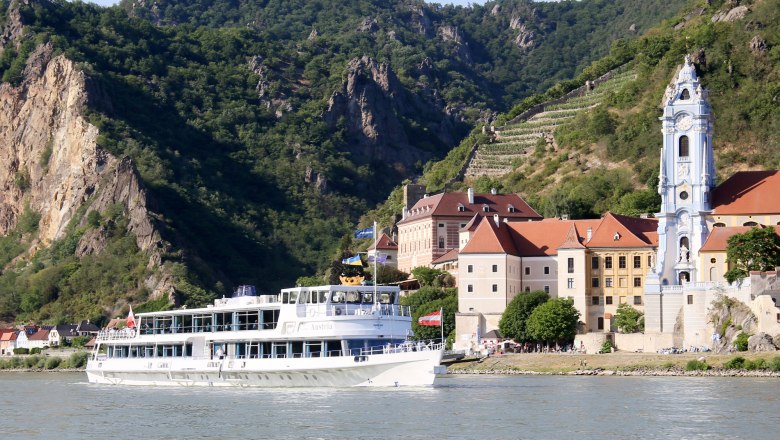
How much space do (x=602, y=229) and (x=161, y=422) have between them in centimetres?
6228

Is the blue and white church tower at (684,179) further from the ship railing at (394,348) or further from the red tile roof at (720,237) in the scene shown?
the ship railing at (394,348)

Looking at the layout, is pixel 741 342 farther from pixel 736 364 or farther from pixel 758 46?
pixel 758 46

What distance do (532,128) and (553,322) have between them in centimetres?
6562

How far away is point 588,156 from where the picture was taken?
168000mm

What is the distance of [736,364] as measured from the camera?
332 feet

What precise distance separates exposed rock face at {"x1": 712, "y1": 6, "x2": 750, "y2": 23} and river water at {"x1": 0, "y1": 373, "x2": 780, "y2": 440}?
268 feet

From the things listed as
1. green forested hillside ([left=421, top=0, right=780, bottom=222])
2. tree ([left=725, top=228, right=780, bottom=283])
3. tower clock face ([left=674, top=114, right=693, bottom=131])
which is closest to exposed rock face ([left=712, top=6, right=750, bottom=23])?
green forested hillside ([left=421, top=0, right=780, bottom=222])

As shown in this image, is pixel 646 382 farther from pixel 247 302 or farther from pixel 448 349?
pixel 448 349

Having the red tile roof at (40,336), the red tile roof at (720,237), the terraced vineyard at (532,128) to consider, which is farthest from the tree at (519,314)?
the red tile roof at (40,336)

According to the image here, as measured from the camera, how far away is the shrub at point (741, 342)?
346 feet

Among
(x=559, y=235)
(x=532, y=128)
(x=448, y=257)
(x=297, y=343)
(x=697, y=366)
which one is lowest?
(x=697, y=366)

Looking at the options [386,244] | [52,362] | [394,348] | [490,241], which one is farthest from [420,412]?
[386,244]

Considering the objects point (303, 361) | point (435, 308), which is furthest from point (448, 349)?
point (303, 361)

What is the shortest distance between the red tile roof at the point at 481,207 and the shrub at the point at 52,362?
1378 inches
